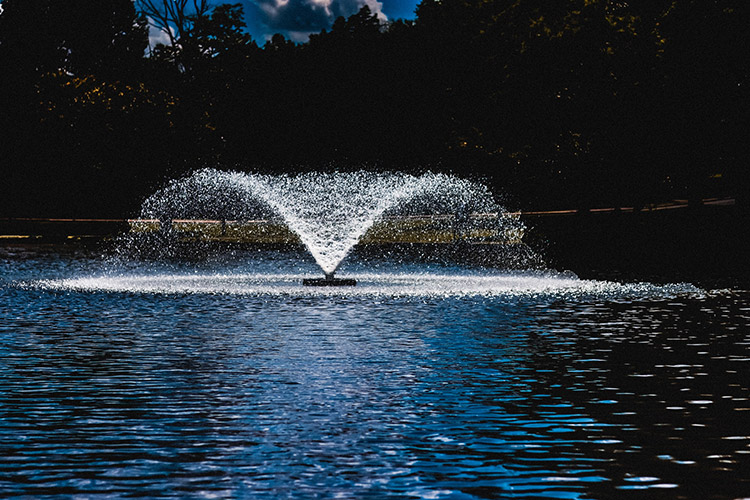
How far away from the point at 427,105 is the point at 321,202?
601 inches

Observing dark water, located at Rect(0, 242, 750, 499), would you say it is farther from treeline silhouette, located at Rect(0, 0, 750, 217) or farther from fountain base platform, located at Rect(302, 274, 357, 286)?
treeline silhouette, located at Rect(0, 0, 750, 217)

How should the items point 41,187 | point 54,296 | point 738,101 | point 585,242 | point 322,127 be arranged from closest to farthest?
point 54,296
point 585,242
point 738,101
point 41,187
point 322,127

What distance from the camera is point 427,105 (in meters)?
78.0

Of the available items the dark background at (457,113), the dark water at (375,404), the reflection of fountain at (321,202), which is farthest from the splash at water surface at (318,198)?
the dark water at (375,404)

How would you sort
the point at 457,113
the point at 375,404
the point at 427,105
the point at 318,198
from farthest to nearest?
the point at 318,198
the point at 427,105
the point at 457,113
the point at 375,404

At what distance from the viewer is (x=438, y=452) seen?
385 inches

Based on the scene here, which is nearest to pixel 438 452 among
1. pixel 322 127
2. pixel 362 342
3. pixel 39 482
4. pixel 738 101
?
pixel 39 482

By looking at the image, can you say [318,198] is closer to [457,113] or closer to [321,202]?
[321,202]

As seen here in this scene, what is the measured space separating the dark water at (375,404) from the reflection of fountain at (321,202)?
46.5 meters

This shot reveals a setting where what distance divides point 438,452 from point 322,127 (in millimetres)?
71744

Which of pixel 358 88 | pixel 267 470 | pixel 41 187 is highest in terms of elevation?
pixel 358 88

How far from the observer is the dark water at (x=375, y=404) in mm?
8898

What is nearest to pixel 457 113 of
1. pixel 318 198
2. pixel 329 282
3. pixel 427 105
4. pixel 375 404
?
pixel 427 105

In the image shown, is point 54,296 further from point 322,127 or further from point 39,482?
point 322,127
